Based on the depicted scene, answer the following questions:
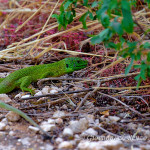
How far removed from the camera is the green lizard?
4031mm

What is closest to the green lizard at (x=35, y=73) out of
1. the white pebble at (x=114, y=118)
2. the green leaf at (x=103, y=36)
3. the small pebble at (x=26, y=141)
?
the small pebble at (x=26, y=141)

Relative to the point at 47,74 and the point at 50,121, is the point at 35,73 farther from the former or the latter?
the point at 50,121

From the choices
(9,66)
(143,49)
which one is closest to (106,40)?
(143,49)

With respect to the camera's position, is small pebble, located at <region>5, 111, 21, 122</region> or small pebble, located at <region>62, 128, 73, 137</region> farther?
small pebble, located at <region>5, 111, 21, 122</region>

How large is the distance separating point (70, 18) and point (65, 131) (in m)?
1.37

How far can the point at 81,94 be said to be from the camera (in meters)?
3.21

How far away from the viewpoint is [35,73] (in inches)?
169

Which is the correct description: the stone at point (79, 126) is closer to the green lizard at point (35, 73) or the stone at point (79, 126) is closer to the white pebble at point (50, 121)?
the white pebble at point (50, 121)

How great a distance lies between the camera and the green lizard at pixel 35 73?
4.03m

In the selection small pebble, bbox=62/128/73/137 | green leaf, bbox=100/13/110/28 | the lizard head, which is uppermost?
green leaf, bbox=100/13/110/28

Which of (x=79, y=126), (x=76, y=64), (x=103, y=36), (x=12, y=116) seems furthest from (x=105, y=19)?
(x=76, y=64)

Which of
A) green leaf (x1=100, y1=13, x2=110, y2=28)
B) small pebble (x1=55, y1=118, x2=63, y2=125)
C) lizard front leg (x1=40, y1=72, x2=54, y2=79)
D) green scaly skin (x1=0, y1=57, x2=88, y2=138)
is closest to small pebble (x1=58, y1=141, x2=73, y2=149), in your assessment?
small pebble (x1=55, y1=118, x2=63, y2=125)

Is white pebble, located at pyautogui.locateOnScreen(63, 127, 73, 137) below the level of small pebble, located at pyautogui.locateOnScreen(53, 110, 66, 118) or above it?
above

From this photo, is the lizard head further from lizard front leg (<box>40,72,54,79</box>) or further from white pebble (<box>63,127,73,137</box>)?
white pebble (<box>63,127,73,137</box>)
